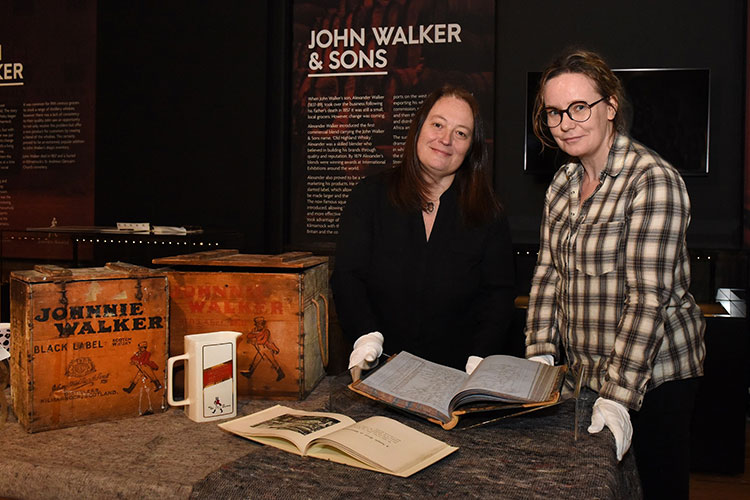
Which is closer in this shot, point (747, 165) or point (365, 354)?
point (365, 354)

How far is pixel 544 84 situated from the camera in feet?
5.01

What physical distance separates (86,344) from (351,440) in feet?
1.80

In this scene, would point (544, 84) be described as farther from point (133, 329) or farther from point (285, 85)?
point (285, 85)

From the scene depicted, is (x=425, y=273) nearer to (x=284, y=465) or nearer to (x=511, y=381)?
(x=511, y=381)

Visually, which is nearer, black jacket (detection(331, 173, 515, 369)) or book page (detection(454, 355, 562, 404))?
book page (detection(454, 355, 562, 404))

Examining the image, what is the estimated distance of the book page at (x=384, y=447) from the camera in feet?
3.09

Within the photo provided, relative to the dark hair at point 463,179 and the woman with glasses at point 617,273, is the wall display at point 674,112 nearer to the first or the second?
the dark hair at point 463,179

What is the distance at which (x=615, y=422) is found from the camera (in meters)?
1.13

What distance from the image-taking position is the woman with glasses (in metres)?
1.31

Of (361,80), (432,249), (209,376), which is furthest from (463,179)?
(361,80)

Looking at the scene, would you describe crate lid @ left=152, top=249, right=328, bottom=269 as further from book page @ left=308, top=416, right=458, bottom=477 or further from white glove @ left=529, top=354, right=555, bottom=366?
white glove @ left=529, top=354, right=555, bottom=366

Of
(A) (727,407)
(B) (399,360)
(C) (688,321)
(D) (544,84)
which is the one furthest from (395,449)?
(A) (727,407)

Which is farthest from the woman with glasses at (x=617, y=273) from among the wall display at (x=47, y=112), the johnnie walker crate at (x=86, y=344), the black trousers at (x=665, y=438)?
the wall display at (x=47, y=112)

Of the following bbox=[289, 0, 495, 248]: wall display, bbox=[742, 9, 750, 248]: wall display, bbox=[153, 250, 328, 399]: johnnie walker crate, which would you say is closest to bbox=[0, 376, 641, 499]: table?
bbox=[153, 250, 328, 399]: johnnie walker crate
